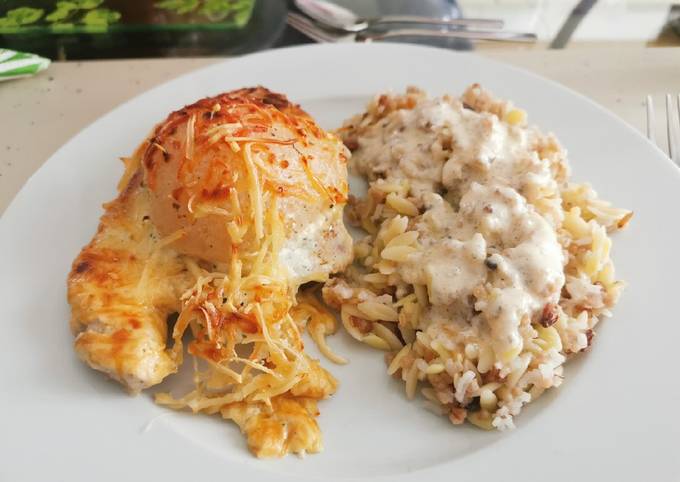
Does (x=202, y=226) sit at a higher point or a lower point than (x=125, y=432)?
higher

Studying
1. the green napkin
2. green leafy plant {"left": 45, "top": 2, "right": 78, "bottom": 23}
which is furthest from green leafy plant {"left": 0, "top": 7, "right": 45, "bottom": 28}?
the green napkin

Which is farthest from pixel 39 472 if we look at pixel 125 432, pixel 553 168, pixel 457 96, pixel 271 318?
pixel 457 96

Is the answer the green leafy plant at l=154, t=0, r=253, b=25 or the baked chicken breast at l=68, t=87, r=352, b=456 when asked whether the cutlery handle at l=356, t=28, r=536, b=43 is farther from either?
the baked chicken breast at l=68, t=87, r=352, b=456

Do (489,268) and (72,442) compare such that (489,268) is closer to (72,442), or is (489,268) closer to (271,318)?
(271,318)

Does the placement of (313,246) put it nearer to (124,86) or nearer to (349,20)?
(124,86)

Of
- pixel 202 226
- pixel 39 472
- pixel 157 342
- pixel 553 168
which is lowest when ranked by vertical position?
pixel 39 472

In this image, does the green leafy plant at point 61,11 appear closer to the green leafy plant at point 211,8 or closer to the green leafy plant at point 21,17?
the green leafy plant at point 21,17
